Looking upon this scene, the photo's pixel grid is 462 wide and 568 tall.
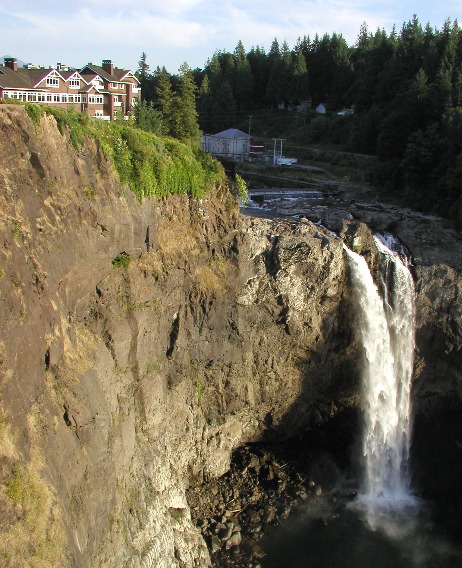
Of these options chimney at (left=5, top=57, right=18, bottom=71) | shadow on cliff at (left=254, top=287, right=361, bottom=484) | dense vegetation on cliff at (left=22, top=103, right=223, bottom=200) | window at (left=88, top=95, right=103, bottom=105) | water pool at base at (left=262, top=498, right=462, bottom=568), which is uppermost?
chimney at (left=5, top=57, right=18, bottom=71)

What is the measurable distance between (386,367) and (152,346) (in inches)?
530

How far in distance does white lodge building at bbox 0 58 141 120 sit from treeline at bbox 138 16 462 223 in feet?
9.11

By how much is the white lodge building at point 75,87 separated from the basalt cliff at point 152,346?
1072 cm

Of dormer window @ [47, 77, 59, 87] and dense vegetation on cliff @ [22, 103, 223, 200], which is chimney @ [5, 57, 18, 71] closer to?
dormer window @ [47, 77, 59, 87]

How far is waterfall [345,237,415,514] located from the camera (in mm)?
30766

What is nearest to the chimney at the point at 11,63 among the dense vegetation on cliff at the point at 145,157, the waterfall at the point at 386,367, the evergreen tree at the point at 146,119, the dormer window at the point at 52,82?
the dormer window at the point at 52,82

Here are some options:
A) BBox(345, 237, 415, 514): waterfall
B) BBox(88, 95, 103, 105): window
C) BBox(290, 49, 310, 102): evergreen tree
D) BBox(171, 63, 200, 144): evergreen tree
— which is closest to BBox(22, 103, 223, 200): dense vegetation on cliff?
BBox(345, 237, 415, 514): waterfall

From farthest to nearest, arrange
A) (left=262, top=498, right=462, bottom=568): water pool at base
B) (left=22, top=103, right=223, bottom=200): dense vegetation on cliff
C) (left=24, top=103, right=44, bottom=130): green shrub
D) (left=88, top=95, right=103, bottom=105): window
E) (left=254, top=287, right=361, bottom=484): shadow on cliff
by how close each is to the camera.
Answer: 1. (left=88, top=95, right=103, bottom=105): window
2. (left=254, top=287, right=361, bottom=484): shadow on cliff
3. (left=262, top=498, right=462, bottom=568): water pool at base
4. (left=22, top=103, right=223, bottom=200): dense vegetation on cliff
5. (left=24, top=103, right=44, bottom=130): green shrub

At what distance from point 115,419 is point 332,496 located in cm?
1334

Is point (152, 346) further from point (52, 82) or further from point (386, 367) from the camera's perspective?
point (52, 82)

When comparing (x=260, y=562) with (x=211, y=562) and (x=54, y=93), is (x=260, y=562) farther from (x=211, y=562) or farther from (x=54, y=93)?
(x=54, y=93)

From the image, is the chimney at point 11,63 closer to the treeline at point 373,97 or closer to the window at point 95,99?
the window at point 95,99

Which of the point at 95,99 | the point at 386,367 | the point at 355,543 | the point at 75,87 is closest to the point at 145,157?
the point at 75,87

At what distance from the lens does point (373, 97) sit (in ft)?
217
